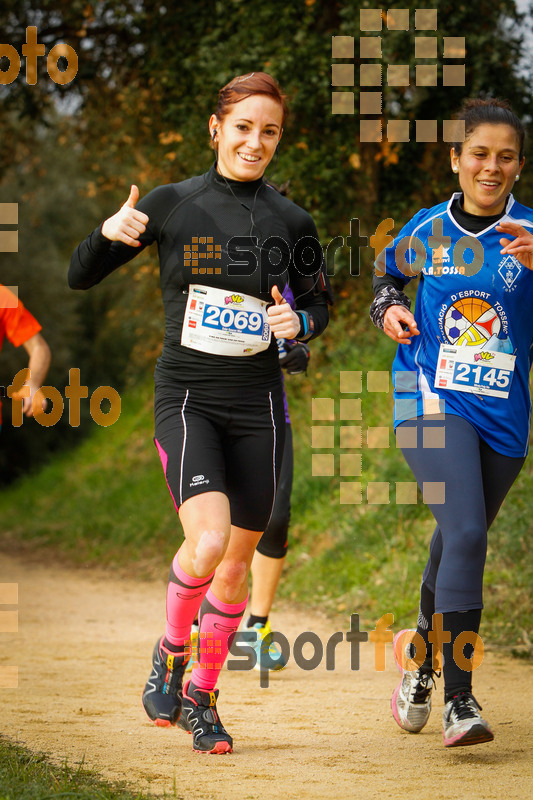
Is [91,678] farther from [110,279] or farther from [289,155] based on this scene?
[110,279]

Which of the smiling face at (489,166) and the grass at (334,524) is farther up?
the smiling face at (489,166)

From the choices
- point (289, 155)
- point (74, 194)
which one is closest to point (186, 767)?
point (289, 155)

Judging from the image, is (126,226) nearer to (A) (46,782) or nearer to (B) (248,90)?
(B) (248,90)

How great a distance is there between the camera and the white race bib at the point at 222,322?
150 inches

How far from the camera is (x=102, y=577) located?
10812 millimetres

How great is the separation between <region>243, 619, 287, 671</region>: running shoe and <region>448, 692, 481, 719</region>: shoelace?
239 cm

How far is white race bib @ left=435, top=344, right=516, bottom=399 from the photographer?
12.4ft

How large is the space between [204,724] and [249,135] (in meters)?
2.32

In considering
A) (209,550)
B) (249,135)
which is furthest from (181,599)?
(249,135)

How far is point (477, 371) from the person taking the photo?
3775mm
